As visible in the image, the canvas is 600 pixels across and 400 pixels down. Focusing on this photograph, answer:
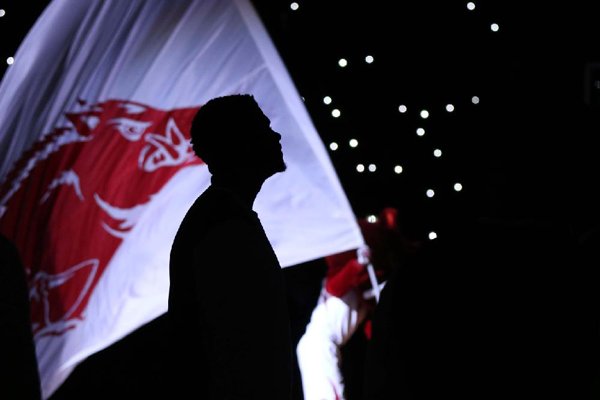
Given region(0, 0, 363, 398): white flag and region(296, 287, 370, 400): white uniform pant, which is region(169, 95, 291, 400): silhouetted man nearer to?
region(0, 0, 363, 398): white flag

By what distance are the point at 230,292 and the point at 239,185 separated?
285 mm

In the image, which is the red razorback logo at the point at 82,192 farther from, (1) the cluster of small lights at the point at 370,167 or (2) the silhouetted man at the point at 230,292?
(2) the silhouetted man at the point at 230,292

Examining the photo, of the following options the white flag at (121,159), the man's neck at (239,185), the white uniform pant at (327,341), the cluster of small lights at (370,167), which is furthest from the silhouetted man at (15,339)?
the cluster of small lights at (370,167)

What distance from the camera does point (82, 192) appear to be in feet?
11.1

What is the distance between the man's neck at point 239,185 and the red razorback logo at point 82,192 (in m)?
1.34

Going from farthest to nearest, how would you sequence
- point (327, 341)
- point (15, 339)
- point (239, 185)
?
point (327, 341) → point (239, 185) → point (15, 339)

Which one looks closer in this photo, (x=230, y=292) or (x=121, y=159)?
(x=230, y=292)

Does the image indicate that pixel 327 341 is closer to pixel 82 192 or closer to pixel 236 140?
pixel 82 192

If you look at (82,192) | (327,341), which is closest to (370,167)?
(327,341)

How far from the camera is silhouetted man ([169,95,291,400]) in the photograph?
1904mm

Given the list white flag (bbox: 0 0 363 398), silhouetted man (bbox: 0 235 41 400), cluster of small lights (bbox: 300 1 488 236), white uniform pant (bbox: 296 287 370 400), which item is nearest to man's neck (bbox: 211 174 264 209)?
silhouetted man (bbox: 0 235 41 400)

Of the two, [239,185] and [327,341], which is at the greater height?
[239,185]

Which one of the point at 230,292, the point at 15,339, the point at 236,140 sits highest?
the point at 236,140

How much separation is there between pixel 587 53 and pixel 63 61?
2226 mm
